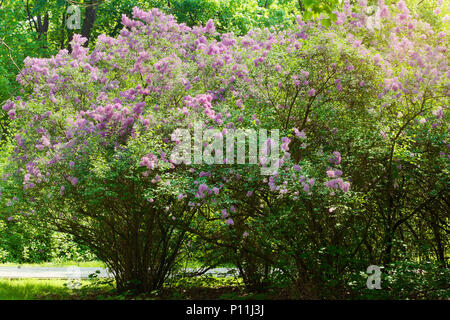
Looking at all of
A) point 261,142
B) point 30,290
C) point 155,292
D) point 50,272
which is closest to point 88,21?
point 50,272

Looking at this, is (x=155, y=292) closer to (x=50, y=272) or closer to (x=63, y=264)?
(x=50, y=272)

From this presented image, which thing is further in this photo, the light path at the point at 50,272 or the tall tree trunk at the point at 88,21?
the tall tree trunk at the point at 88,21

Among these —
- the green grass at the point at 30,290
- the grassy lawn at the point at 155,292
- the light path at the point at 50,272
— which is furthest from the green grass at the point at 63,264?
the grassy lawn at the point at 155,292

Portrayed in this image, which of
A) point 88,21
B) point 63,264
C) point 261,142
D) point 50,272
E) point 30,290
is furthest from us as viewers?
point 63,264

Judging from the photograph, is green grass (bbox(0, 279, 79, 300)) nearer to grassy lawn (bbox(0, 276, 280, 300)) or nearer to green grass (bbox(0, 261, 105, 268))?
grassy lawn (bbox(0, 276, 280, 300))

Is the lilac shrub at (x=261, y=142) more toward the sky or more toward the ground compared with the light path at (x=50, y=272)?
more toward the sky

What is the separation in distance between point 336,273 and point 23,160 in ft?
16.1

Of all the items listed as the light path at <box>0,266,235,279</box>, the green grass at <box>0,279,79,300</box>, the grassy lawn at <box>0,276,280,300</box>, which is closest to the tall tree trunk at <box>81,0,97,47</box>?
the light path at <box>0,266,235,279</box>

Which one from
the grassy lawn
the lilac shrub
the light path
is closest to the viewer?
the lilac shrub

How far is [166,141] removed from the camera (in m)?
6.93

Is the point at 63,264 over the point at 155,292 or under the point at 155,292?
under

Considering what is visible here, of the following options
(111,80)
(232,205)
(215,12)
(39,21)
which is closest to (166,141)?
(232,205)

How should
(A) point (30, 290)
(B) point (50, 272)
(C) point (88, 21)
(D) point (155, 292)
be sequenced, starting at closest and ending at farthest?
(D) point (155, 292) → (A) point (30, 290) → (B) point (50, 272) → (C) point (88, 21)

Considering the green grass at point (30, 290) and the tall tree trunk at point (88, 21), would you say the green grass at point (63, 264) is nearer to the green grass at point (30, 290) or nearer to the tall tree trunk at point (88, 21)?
the green grass at point (30, 290)
